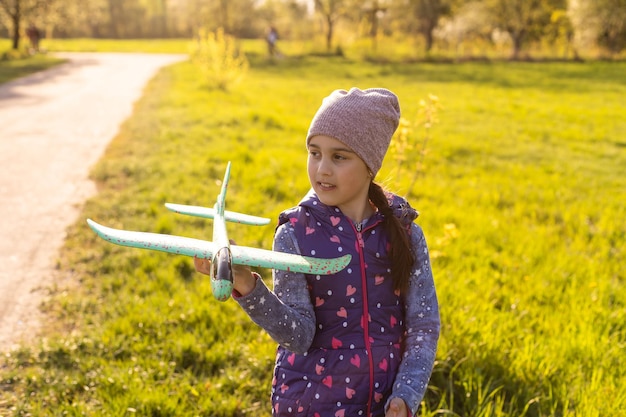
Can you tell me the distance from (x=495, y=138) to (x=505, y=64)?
20492mm

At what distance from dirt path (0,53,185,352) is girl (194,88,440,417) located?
2254 millimetres

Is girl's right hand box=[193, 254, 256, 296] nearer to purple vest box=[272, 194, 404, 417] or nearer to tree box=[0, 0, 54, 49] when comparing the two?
purple vest box=[272, 194, 404, 417]

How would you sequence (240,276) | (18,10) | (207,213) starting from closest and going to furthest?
(240,276) → (207,213) → (18,10)

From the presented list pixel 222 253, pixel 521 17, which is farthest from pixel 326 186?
pixel 521 17

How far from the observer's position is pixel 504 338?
350 cm

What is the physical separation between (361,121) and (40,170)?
261 inches

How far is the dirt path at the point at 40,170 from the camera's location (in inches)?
165

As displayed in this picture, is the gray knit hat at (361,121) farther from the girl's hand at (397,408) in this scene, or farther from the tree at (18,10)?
the tree at (18,10)

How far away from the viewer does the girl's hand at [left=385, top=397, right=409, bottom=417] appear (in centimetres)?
191

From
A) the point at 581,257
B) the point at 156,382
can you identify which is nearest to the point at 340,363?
the point at 156,382

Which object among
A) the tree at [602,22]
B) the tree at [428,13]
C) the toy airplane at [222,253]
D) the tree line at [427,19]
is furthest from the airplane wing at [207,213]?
the tree at [428,13]

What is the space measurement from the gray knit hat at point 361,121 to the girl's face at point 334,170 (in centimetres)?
3

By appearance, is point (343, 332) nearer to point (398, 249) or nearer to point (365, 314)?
point (365, 314)

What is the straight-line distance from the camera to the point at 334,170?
2.04 meters
